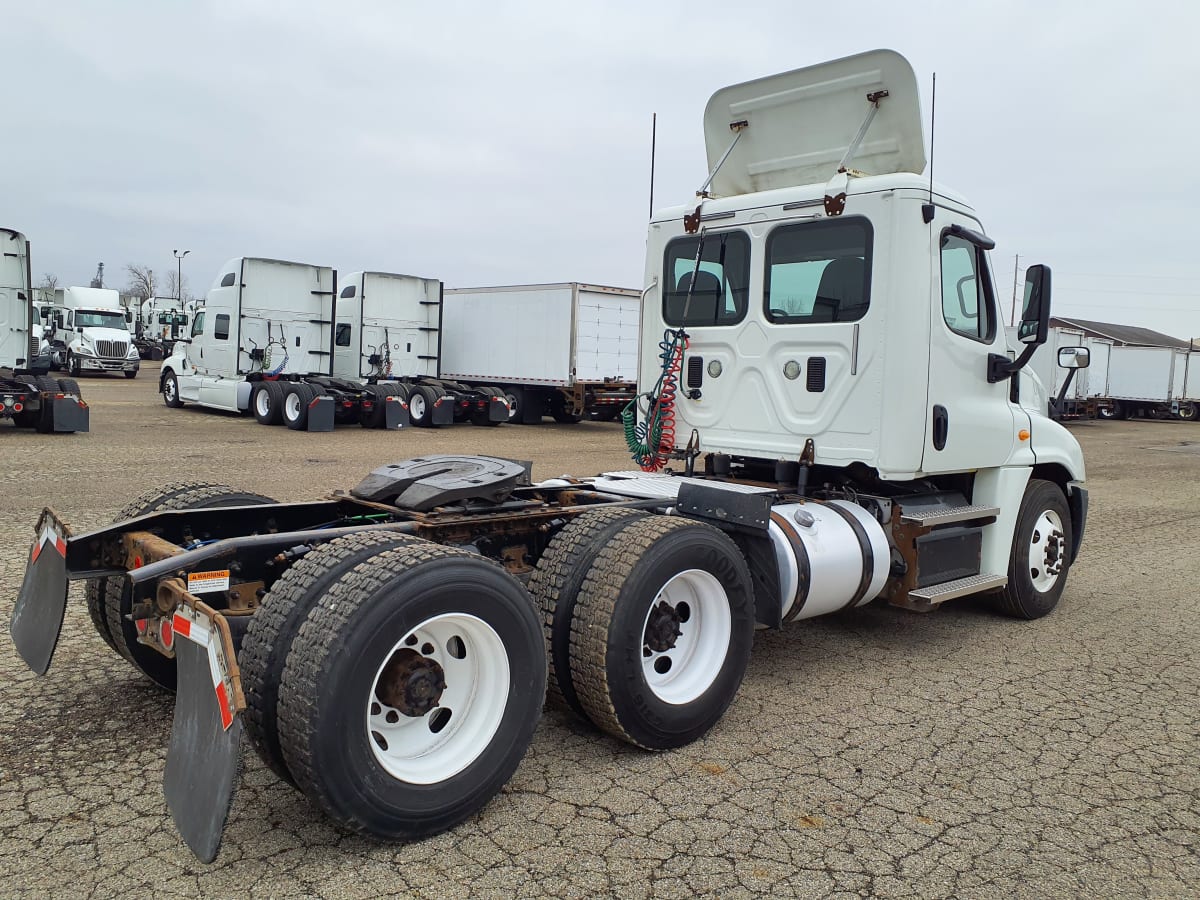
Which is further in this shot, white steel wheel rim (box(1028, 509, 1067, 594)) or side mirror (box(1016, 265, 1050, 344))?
white steel wheel rim (box(1028, 509, 1067, 594))

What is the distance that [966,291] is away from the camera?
Result: 5.71m

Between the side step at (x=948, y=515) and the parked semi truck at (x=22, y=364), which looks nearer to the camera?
the side step at (x=948, y=515)

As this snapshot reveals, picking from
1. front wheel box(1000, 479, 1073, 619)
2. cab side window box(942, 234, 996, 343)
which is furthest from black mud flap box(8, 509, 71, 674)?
front wheel box(1000, 479, 1073, 619)

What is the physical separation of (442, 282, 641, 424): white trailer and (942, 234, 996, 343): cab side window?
1619cm

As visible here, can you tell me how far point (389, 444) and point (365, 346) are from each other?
645cm

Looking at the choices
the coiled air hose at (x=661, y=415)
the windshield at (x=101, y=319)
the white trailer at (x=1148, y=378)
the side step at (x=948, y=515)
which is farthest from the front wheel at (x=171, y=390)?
the white trailer at (x=1148, y=378)

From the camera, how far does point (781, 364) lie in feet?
18.7

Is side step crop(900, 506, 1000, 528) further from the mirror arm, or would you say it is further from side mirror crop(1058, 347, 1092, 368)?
side mirror crop(1058, 347, 1092, 368)

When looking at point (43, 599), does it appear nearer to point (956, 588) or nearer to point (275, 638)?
point (275, 638)

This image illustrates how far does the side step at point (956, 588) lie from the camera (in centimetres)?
538

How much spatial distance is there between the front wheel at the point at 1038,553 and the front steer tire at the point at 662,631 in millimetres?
2732

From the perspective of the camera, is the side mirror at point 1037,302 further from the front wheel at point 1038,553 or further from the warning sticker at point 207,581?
the warning sticker at point 207,581

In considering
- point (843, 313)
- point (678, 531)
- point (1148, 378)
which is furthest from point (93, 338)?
point (1148, 378)

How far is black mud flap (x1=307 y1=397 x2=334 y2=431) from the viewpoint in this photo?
1908 cm
